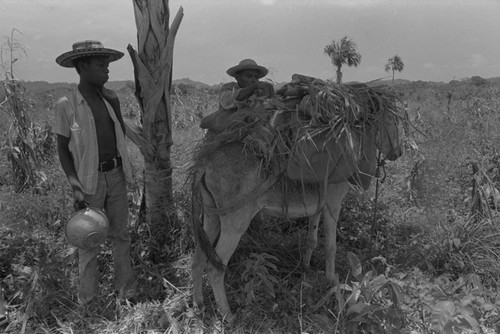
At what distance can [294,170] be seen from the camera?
3.03 m

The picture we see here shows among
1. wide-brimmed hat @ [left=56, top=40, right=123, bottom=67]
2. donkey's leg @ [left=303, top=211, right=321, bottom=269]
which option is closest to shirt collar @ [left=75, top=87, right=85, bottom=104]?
wide-brimmed hat @ [left=56, top=40, right=123, bottom=67]

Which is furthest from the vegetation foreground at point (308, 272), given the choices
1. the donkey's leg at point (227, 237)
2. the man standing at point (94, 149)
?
the man standing at point (94, 149)

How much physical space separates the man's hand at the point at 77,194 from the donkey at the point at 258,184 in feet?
2.82

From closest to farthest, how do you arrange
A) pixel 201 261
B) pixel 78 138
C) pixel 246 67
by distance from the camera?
pixel 78 138 → pixel 201 261 → pixel 246 67

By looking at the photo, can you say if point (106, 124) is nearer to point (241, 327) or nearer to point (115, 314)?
point (115, 314)

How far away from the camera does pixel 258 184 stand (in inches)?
121

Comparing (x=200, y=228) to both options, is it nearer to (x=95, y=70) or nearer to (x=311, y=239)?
(x=311, y=239)

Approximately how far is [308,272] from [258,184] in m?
1.25

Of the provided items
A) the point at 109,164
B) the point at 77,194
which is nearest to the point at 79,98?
the point at 109,164

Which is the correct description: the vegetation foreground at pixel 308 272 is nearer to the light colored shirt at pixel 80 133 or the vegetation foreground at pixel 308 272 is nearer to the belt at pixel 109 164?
the belt at pixel 109 164

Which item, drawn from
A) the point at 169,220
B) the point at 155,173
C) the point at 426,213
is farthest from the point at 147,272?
the point at 426,213

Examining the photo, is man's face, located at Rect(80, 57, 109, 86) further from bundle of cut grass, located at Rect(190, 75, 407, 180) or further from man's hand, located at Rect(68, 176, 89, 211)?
bundle of cut grass, located at Rect(190, 75, 407, 180)

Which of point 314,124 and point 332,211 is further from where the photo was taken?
point 332,211

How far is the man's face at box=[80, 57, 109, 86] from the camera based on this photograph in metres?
3.06
